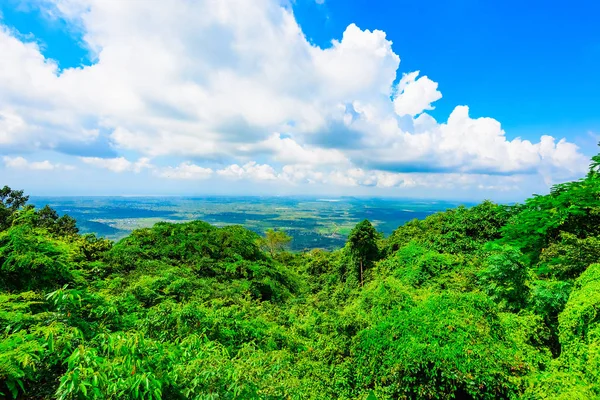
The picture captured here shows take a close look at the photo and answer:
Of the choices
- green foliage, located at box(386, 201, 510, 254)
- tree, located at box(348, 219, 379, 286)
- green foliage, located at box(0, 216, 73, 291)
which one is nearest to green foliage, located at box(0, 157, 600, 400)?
green foliage, located at box(0, 216, 73, 291)

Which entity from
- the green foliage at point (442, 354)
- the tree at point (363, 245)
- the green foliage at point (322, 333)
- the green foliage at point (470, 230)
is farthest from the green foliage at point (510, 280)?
the tree at point (363, 245)

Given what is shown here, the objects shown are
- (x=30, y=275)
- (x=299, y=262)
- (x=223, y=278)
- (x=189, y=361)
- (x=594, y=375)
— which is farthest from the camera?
(x=299, y=262)

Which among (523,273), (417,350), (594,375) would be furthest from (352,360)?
(523,273)

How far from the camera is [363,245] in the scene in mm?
25984

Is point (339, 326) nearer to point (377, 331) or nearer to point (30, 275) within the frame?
point (377, 331)

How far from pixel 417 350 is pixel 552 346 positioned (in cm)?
474

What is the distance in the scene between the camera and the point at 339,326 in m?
8.79

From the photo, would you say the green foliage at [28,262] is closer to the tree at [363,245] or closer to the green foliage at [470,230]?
the green foliage at [470,230]

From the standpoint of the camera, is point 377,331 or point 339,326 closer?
point 377,331

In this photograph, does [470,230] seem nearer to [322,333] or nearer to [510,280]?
[510,280]

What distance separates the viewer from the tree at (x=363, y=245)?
25656 millimetres

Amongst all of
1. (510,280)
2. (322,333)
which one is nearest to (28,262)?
(322,333)

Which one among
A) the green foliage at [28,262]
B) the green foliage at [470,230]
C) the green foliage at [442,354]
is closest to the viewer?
the green foliage at [28,262]

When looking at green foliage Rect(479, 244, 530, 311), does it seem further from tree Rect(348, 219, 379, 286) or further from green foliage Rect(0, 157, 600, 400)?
tree Rect(348, 219, 379, 286)
